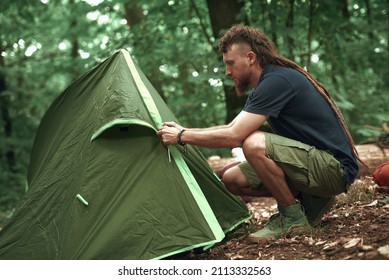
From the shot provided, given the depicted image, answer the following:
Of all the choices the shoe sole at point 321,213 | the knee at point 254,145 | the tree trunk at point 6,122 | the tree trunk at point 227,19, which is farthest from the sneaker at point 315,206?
the tree trunk at point 6,122

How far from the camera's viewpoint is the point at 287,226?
10.5 feet

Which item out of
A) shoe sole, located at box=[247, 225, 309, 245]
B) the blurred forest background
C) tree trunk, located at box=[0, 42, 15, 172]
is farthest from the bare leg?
tree trunk, located at box=[0, 42, 15, 172]

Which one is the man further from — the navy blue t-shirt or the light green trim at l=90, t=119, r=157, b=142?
the light green trim at l=90, t=119, r=157, b=142

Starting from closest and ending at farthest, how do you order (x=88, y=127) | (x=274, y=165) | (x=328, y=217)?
1. (x=274, y=165)
2. (x=88, y=127)
3. (x=328, y=217)

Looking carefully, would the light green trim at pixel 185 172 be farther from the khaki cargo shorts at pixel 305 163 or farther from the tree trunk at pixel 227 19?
the tree trunk at pixel 227 19

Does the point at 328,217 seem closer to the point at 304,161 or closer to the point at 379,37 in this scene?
the point at 304,161

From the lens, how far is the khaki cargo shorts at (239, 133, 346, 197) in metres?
3.11

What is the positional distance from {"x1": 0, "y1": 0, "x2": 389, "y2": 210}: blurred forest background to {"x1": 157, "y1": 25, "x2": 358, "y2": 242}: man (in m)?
2.02

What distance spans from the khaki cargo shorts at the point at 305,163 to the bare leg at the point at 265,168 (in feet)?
0.12

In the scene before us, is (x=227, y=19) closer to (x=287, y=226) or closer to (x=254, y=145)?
(x=254, y=145)
